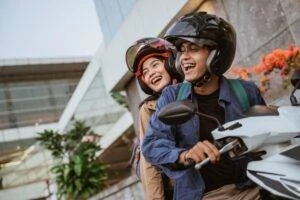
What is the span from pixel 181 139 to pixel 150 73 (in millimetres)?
995

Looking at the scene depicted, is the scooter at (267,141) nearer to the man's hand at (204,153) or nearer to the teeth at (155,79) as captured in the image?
the man's hand at (204,153)

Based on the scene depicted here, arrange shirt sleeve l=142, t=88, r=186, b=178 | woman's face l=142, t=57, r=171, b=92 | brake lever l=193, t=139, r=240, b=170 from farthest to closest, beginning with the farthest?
woman's face l=142, t=57, r=171, b=92
shirt sleeve l=142, t=88, r=186, b=178
brake lever l=193, t=139, r=240, b=170

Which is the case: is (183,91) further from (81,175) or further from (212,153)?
(81,175)

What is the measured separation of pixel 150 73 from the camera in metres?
3.04

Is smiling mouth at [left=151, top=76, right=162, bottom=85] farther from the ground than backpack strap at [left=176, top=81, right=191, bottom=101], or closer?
farther from the ground

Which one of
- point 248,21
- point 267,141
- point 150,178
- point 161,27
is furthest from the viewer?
point 161,27

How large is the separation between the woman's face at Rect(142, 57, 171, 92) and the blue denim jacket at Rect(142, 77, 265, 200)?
72cm

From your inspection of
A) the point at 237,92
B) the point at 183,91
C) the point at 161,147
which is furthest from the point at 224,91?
the point at 161,147

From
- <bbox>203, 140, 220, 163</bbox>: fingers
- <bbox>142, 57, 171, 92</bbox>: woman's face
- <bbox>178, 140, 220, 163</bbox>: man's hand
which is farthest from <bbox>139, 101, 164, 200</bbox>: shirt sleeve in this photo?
<bbox>203, 140, 220, 163</bbox>: fingers

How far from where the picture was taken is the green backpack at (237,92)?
7.09 ft

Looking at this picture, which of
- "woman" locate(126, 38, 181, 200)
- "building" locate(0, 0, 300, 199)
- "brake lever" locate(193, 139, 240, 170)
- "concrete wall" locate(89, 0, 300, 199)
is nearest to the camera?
"brake lever" locate(193, 139, 240, 170)

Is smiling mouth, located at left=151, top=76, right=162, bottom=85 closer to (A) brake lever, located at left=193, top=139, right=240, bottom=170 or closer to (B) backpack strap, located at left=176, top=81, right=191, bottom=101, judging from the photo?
(B) backpack strap, located at left=176, top=81, right=191, bottom=101

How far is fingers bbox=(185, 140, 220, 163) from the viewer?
169 centimetres

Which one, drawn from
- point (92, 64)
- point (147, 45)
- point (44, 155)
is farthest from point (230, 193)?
point (44, 155)
